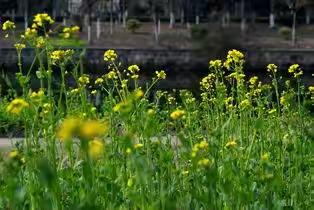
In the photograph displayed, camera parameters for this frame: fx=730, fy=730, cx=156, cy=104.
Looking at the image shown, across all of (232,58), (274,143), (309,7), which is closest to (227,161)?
(274,143)

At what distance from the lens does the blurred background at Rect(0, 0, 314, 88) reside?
89.0ft

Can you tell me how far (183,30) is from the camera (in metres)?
34.4

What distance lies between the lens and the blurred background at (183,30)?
2714cm

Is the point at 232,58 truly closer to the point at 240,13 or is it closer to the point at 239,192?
the point at 239,192

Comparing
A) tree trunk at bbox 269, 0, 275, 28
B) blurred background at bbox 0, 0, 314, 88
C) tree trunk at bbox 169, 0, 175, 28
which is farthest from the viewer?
tree trunk at bbox 269, 0, 275, 28

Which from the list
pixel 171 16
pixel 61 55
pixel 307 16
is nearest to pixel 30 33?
pixel 61 55

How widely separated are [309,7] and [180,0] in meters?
6.75

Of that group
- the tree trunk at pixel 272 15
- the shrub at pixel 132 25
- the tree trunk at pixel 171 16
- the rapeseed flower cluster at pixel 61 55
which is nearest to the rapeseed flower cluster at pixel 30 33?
the rapeseed flower cluster at pixel 61 55

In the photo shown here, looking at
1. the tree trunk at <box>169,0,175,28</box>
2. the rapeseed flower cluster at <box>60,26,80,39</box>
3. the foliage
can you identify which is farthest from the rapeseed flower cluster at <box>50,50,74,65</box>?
the tree trunk at <box>169,0,175,28</box>

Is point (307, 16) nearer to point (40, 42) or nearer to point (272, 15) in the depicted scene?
point (272, 15)

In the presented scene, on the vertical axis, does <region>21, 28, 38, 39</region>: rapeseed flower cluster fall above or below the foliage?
above

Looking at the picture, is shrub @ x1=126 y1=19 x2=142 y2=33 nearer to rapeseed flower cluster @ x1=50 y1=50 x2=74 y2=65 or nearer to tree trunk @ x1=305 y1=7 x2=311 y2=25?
tree trunk @ x1=305 y1=7 x2=311 y2=25

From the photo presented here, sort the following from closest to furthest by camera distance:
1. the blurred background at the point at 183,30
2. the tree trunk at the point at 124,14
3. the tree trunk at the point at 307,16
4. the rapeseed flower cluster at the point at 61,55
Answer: the rapeseed flower cluster at the point at 61,55, the blurred background at the point at 183,30, the tree trunk at the point at 124,14, the tree trunk at the point at 307,16

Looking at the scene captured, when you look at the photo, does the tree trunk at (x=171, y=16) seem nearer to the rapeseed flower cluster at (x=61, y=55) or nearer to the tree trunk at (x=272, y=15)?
the tree trunk at (x=272, y=15)
